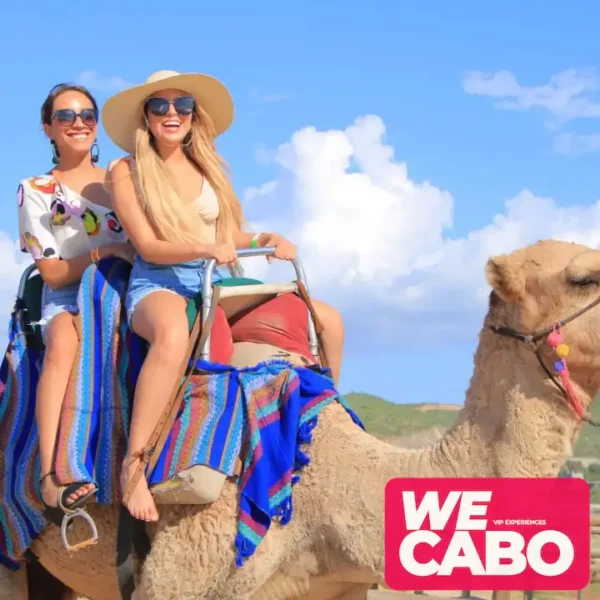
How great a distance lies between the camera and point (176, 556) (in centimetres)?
438

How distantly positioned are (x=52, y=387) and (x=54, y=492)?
48cm

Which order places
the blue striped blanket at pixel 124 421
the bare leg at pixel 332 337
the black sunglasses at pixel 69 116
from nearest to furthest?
the blue striped blanket at pixel 124 421 → the bare leg at pixel 332 337 → the black sunglasses at pixel 69 116

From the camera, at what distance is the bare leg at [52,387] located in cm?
478

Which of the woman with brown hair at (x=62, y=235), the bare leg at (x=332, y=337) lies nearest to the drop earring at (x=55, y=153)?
the woman with brown hair at (x=62, y=235)

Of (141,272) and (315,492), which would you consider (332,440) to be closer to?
(315,492)

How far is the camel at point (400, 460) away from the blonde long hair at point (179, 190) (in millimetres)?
1121

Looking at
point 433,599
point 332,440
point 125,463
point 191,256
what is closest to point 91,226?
point 191,256

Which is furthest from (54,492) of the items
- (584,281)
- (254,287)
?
(584,281)

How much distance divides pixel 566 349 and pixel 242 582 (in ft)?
5.19

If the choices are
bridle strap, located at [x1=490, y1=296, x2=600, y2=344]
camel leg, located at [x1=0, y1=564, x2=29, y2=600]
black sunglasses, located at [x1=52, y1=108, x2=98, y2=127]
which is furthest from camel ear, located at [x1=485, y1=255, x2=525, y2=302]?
camel leg, located at [x1=0, y1=564, x2=29, y2=600]

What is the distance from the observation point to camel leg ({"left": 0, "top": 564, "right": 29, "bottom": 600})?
5.29 m

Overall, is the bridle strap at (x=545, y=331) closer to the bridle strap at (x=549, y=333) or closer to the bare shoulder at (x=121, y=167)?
the bridle strap at (x=549, y=333)

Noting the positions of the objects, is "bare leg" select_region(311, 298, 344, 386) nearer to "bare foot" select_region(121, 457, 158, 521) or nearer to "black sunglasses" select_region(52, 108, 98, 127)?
"bare foot" select_region(121, 457, 158, 521)

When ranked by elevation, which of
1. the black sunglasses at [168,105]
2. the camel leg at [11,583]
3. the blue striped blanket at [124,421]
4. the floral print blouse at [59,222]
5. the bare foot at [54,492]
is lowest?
the camel leg at [11,583]
